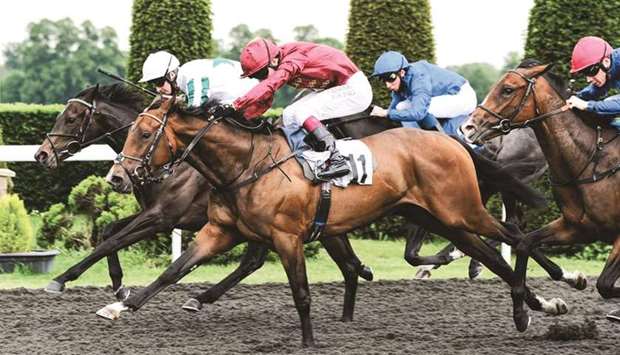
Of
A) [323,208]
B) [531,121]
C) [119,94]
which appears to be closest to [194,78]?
[119,94]

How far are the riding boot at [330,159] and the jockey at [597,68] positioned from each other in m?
1.34

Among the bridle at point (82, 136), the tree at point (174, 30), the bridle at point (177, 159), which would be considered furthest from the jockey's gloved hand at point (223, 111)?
the tree at point (174, 30)

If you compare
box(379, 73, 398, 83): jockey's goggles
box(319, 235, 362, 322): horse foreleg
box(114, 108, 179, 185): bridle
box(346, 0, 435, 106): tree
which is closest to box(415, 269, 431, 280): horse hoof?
box(319, 235, 362, 322): horse foreleg

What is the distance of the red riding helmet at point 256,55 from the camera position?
5.73 meters

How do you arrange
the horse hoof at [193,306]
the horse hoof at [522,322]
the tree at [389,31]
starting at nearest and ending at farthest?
the horse hoof at [522,322]
the horse hoof at [193,306]
the tree at [389,31]

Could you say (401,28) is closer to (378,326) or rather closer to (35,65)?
(378,326)

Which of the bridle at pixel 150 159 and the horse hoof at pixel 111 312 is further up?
the bridle at pixel 150 159

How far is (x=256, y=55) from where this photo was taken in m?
5.72

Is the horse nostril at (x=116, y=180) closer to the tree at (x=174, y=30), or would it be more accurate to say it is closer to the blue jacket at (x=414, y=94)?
the blue jacket at (x=414, y=94)

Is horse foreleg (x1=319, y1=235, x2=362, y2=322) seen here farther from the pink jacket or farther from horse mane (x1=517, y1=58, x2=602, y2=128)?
horse mane (x1=517, y1=58, x2=602, y2=128)

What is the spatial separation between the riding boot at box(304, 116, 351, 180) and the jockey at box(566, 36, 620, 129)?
1336 millimetres

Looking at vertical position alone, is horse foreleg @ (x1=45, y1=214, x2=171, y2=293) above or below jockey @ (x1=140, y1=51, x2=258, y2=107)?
below

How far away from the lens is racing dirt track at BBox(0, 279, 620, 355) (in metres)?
5.63

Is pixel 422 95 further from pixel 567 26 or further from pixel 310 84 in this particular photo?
pixel 567 26
